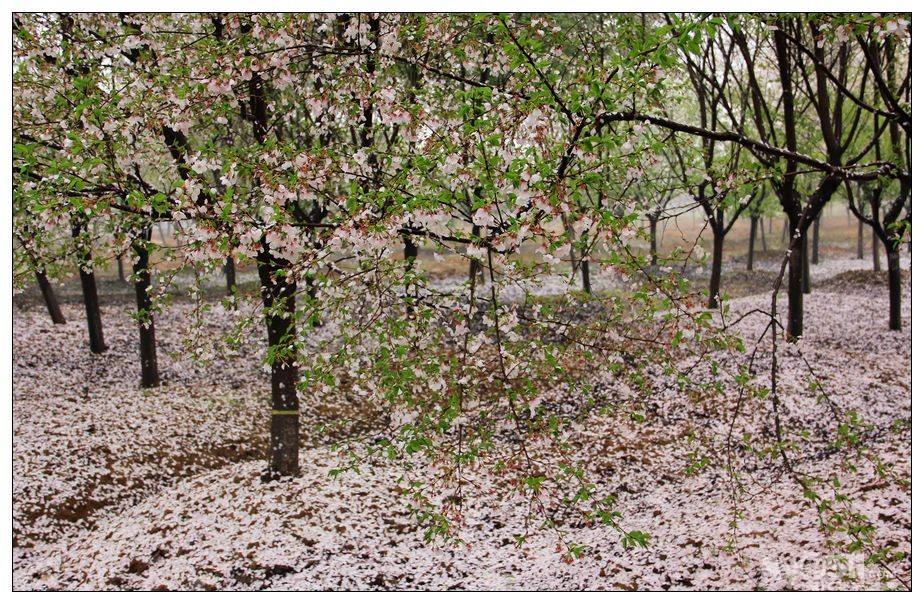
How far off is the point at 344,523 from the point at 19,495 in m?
6.62

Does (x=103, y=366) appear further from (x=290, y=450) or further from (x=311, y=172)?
(x=311, y=172)

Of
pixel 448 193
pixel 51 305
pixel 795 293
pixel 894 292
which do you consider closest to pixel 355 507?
pixel 448 193

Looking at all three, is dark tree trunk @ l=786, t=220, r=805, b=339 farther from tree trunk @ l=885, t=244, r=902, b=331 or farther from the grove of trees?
the grove of trees

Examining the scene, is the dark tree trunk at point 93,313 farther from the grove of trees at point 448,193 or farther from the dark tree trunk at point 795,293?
A: the dark tree trunk at point 795,293

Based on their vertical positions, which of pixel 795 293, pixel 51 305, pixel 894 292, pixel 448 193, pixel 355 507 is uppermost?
pixel 448 193

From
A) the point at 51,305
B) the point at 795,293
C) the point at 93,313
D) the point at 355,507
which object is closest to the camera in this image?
the point at 355,507

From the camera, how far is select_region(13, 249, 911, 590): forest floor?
27.5 ft

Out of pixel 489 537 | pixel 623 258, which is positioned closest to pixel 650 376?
pixel 489 537

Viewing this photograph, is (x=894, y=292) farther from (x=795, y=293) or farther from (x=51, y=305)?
(x=51, y=305)

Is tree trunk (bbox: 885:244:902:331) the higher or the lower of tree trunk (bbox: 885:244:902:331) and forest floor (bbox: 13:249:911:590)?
the higher

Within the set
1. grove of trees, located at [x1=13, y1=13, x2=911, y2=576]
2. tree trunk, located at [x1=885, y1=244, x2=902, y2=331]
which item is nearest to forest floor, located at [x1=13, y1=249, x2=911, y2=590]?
grove of trees, located at [x1=13, y1=13, x2=911, y2=576]

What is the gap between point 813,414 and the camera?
13.5m

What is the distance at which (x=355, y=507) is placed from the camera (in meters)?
10.4

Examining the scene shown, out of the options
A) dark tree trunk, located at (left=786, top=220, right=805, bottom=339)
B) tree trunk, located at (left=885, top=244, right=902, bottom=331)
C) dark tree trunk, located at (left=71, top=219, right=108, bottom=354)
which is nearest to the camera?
dark tree trunk, located at (left=786, top=220, right=805, bottom=339)
